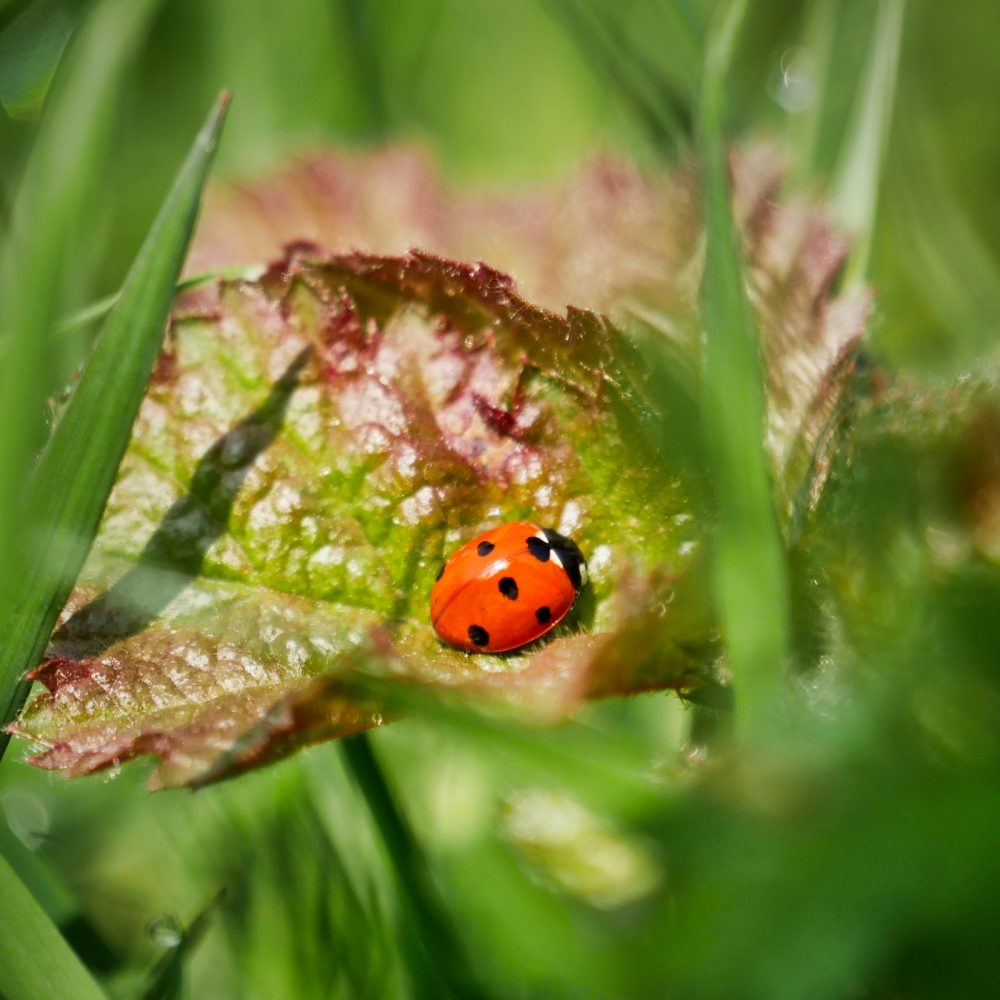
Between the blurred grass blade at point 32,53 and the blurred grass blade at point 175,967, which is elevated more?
the blurred grass blade at point 32,53

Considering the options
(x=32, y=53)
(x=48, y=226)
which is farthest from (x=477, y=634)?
(x=32, y=53)

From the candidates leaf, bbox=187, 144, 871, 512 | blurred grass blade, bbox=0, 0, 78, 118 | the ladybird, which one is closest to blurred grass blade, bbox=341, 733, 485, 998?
the ladybird

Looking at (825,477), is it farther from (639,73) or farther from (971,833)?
(639,73)

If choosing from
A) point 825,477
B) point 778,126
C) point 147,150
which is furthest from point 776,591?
point 147,150

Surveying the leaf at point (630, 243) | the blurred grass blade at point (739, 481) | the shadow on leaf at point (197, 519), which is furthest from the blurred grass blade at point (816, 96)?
the shadow on leaf at point (197, 519)

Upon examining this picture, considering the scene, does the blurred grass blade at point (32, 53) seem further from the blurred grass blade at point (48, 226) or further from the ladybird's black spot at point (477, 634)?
the ladybird's black spot at point (477, 634)

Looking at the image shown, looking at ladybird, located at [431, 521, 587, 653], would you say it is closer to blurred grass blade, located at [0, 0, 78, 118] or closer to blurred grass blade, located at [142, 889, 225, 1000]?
blurred grass blade, located at [142, 889, 225, 1000]
